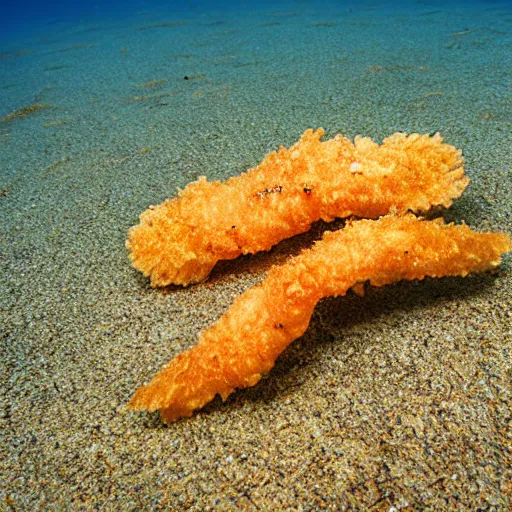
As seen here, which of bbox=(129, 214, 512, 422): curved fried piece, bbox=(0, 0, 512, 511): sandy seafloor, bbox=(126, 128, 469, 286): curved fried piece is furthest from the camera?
bbox=(126, 128, 469, 286): curved fried piece

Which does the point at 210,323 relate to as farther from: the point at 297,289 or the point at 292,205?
the point at 292,205

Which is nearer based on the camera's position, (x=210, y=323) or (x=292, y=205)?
(x=210, y=323)

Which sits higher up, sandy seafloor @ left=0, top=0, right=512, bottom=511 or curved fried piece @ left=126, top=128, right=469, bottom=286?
curved fried piece @ left=126, top=128, right=469, bottom=286

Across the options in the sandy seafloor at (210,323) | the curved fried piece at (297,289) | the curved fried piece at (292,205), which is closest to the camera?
the sandy seafloor at (210,323)

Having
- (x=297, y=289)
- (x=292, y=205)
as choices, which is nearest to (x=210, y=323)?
(x=297, y=289)

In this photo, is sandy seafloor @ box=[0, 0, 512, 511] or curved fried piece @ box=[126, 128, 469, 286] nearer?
sandy seafloor @ box=[0, 0, 512, 511]

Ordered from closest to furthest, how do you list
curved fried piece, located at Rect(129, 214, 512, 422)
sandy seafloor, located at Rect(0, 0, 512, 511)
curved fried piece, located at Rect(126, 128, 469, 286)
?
1. sandy seafloor, located at Rect(0, 0, 512, 511)
2. curved fried piece, located at Rect(129, 214, 512, 422)
3. curved fried piece, located at Rect(126, 128, 469, 286)
